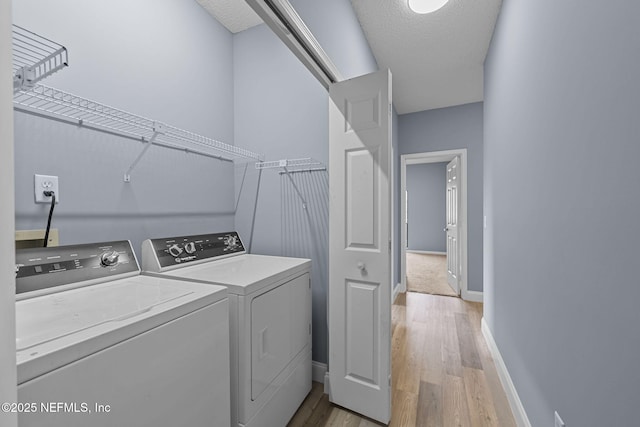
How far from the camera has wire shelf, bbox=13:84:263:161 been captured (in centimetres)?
114

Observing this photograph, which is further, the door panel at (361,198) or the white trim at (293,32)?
the door panel at (361,198)

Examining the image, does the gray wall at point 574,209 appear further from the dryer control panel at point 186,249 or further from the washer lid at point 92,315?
the dryer control panel at point 186,249

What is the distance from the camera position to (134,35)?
1.58m

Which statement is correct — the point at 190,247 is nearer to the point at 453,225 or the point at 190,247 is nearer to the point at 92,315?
the point at 92,315

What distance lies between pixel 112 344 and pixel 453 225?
445 cm

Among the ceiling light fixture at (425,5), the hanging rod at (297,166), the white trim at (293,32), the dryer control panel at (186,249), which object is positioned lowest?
the dryer control panel at (186,249)

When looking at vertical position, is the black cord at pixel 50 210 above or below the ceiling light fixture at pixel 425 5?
below

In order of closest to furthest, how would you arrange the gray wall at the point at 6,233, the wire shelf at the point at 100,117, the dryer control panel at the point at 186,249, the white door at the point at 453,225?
1. the gray wall at the point at 6,233
2. the wire shelf at the point at 100,117
3. the dryer control panel at the point at 186,249
4. the white door at the point at 453,225

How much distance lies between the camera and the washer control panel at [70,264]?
1.03 metres

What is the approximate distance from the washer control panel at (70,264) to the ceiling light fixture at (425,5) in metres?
2.46

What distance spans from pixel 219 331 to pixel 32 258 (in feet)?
2.54

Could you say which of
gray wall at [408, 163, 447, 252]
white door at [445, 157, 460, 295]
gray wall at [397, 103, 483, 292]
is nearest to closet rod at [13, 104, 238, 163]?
gray wall at [397, 103, 483, 292]

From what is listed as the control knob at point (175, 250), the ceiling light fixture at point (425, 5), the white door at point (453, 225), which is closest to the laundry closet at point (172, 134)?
the control knob at point (175, 250)

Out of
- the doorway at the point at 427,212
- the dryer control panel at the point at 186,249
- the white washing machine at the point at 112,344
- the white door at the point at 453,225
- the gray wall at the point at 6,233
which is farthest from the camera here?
the doorway at the point at 427,212
